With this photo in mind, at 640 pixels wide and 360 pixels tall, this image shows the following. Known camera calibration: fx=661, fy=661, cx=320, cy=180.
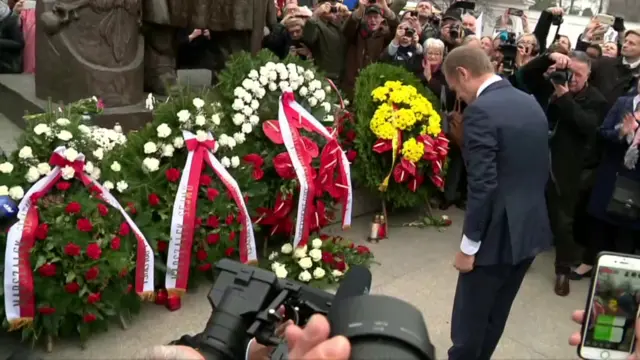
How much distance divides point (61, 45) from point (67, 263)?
222 cm

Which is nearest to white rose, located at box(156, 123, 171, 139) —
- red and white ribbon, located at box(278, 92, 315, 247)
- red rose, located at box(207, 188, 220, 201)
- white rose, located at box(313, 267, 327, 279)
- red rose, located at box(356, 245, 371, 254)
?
red rose, located at box(207, 188, 220, 201)

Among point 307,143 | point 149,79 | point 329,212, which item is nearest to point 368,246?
point 329,212

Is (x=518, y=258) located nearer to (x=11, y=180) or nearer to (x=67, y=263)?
(x=67, y=263)

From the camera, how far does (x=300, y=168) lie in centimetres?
405

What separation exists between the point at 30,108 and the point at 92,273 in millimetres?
2353

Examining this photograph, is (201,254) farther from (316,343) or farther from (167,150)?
(316,343)

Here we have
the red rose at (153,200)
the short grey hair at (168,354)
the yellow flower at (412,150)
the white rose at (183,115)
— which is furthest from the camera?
the yellow flower at (412,150)

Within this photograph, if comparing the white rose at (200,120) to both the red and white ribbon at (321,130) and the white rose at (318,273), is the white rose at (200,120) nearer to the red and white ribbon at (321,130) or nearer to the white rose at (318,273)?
the red and white ribbon at (321,130)

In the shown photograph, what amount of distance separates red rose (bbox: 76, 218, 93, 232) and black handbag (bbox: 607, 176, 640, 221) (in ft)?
10.1

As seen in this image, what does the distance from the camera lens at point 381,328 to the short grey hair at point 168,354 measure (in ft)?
0.64

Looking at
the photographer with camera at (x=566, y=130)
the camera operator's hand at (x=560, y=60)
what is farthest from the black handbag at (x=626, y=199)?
the camera operator's hand at (x=560, y=60)

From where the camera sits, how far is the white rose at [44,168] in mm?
3136

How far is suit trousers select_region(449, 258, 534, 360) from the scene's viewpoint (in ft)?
9.44

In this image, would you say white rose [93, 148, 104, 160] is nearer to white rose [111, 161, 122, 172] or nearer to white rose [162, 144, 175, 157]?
white rose [111, 161, 122, 172]
